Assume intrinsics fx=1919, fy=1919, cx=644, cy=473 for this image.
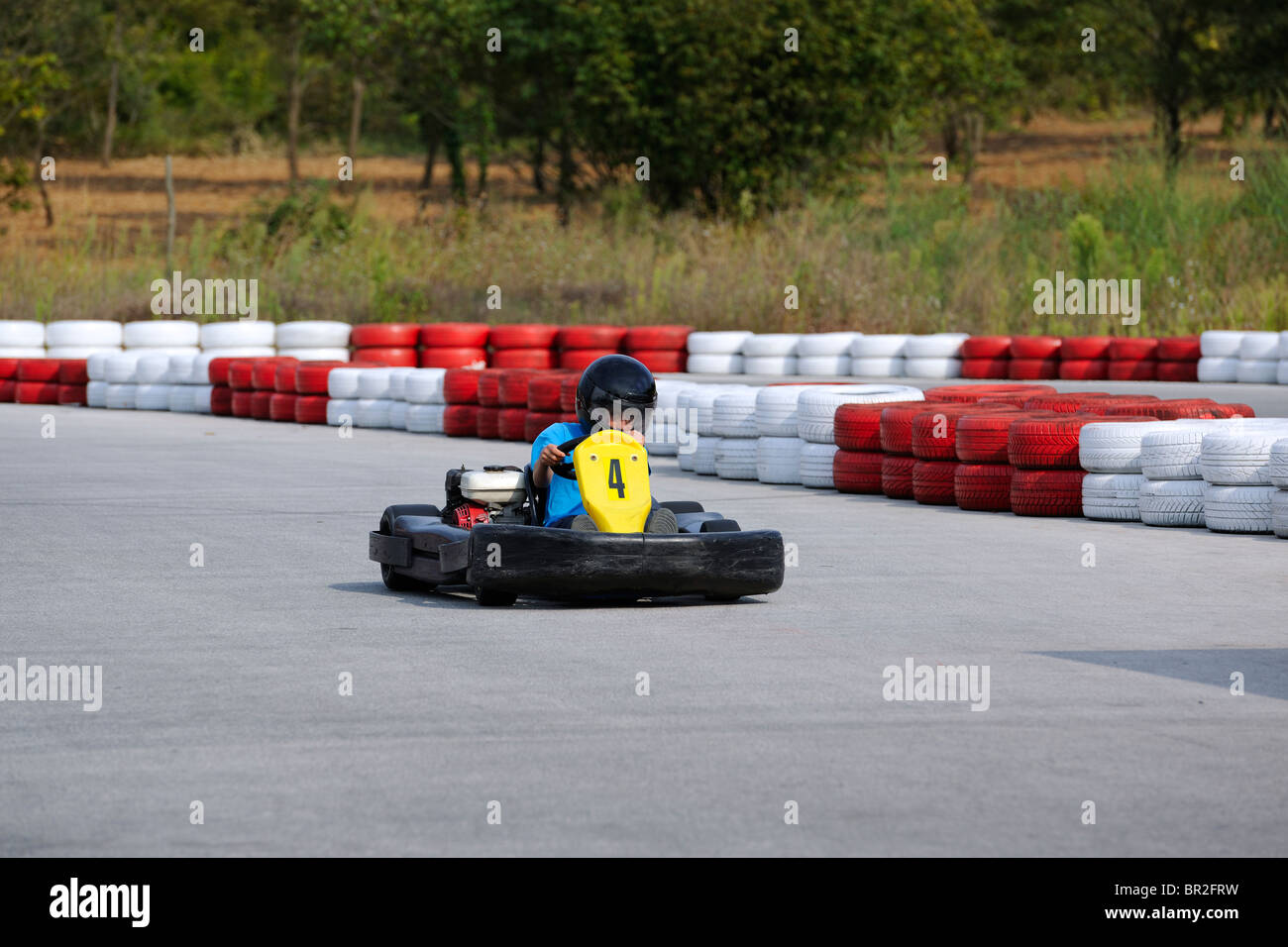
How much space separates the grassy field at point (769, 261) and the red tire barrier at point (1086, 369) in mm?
3634

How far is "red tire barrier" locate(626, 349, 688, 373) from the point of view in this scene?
81.6 feet

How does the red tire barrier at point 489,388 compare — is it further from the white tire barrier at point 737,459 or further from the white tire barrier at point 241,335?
the white tire barrier at point 241,335

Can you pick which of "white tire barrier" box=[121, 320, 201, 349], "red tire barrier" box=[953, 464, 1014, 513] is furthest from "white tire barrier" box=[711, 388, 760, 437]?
Result: "white tire barrier" box=[121, 320, 201, 349]

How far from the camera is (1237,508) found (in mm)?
10711

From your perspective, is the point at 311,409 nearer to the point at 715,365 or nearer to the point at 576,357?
the point at 576,357

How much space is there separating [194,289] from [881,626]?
25.1m

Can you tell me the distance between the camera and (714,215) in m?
37.2

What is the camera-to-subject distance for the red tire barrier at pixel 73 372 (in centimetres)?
2420

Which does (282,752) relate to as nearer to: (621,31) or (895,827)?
(895,827)

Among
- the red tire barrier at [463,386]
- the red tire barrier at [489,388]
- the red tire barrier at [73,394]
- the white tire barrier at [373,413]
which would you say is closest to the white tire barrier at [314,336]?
the red tire barrier at [73,394]

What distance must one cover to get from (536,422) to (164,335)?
9.96 m

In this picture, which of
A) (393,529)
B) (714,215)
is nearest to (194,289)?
(714,215)

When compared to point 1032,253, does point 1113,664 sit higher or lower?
lower

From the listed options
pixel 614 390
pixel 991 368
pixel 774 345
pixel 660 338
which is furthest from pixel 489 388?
pixel 614 390
